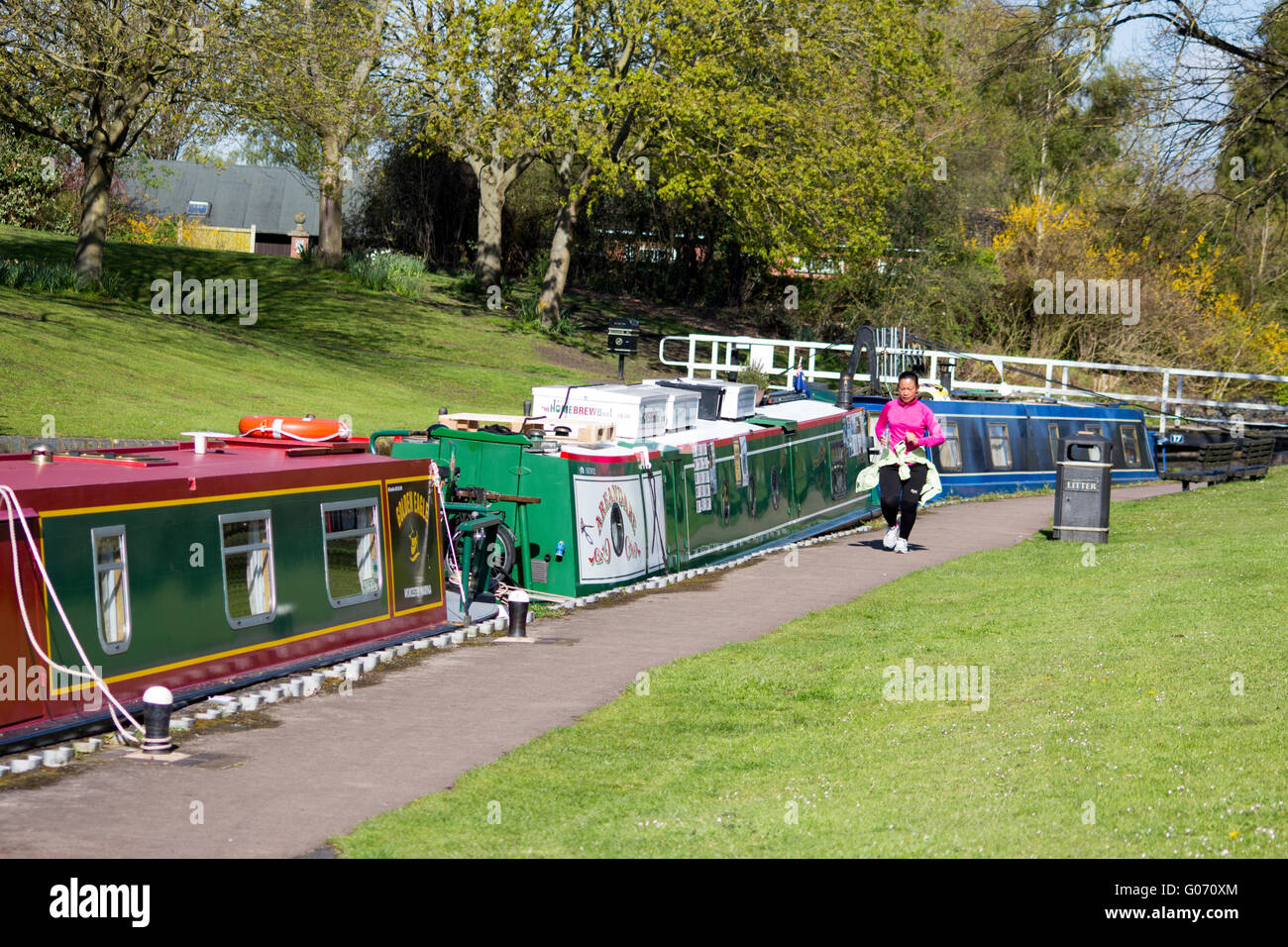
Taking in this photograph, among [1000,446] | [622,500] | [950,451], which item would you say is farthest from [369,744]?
[1000,446]

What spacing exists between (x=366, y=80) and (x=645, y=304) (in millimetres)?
14412

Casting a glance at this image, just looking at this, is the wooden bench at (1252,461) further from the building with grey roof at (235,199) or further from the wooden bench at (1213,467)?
the building with grey roof at (235,199)

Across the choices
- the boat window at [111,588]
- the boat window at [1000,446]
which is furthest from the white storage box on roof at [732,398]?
the boat window at [111,588]

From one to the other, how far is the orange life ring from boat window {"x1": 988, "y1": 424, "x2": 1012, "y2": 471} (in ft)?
54.8

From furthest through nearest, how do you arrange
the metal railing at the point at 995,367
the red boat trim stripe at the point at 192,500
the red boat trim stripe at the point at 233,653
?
the metal railing at the point at 995,367 → the red boat trim stripe at the point at 233,653 → the red boat trim stripe at the point at 192,500

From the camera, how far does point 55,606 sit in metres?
8.37

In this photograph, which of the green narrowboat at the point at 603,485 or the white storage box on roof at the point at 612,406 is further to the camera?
the white storage box on roof at the point at 612,406

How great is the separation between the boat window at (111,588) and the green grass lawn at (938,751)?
261 cm

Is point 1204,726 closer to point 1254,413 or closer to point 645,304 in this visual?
point 1254,413

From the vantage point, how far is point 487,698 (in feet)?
32.7

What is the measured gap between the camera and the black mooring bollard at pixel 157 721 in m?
8.23

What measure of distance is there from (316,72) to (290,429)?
21963 mm

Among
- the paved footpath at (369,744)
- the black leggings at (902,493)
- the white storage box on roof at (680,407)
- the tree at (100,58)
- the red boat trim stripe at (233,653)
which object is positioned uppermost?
the tree at (100,58)

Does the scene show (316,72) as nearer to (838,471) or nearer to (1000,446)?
(838,471)
